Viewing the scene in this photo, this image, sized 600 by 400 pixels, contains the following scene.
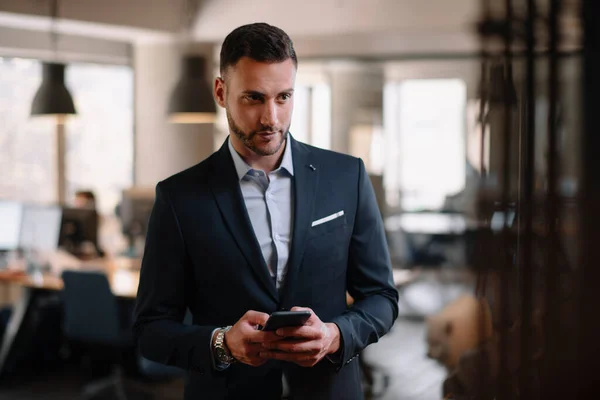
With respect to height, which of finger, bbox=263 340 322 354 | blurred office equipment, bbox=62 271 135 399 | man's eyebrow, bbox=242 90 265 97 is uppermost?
man's eyebrow, bbox=242 90 265 97

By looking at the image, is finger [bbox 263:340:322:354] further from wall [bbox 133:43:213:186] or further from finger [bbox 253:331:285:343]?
wall [bbox 133:43:213:186]

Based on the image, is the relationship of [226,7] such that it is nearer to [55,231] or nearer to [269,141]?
[55,231]

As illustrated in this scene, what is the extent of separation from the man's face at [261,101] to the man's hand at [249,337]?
324 mm

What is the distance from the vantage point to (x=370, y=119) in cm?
1252

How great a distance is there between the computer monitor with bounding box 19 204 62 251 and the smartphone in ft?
14.9

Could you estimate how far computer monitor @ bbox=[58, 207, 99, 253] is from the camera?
5.65 meters

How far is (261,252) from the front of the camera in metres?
1.58

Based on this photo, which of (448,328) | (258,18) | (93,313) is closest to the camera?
(448,328)

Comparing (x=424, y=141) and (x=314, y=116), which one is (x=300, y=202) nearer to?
(x=314, y=116)

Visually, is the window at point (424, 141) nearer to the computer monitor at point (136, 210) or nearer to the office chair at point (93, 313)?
the computer monitor at point (136, 210)

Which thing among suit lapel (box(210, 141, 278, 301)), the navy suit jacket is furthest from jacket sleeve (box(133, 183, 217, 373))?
suit lapel (box(210, 141, 278, 301))


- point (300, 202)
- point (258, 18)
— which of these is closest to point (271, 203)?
point (300, 202)

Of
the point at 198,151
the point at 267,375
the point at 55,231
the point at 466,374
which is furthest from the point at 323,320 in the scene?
the point at 198,151

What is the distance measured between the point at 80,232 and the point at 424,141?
7.84 m
